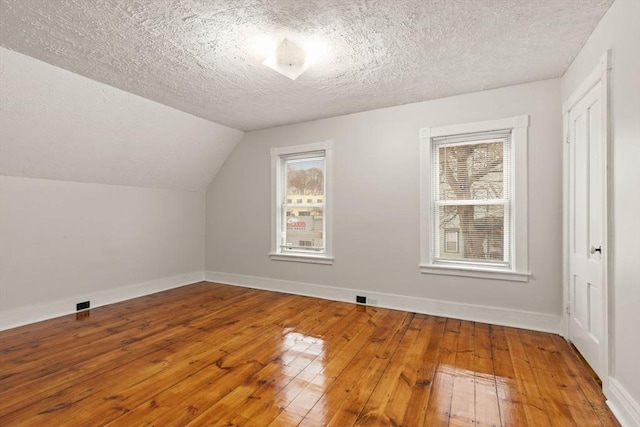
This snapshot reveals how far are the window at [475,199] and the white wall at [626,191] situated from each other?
1304 mm

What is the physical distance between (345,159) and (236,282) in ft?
8.97

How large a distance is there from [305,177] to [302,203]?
40 cm

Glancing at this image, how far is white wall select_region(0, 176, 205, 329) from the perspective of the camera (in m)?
3.33

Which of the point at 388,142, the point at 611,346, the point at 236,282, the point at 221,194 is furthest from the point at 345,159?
the point at 611,346

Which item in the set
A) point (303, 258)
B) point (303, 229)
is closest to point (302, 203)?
point (303, 229)

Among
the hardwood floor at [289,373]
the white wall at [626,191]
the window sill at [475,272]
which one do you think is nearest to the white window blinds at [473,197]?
the window sill at [475,272]

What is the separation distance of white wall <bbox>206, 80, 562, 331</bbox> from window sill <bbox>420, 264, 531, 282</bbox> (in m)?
0.06

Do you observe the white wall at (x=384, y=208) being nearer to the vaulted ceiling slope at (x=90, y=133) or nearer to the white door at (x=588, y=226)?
the white door at (x=588, y=226)

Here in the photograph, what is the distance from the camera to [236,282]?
16.9 ft

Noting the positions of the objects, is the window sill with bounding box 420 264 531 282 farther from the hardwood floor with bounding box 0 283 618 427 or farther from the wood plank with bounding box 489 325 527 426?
the wood plank with bounding box 489 325 527 426

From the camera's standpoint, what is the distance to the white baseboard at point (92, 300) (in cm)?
330

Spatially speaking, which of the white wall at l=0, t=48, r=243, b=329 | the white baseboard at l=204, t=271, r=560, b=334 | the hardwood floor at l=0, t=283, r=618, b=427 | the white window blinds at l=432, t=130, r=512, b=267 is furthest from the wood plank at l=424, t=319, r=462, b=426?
the white wall at l=0, t=48, r=243, b=329

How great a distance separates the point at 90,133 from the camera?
3455mm

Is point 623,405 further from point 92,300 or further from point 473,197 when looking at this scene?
point 92,300
